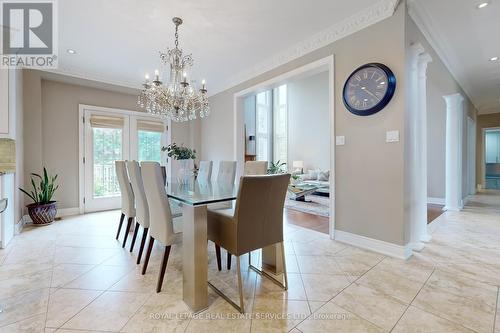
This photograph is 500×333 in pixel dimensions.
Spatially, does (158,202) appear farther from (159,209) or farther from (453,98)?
(453,98)

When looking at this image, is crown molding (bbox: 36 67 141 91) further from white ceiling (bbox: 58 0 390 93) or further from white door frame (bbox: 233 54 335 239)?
white door frame (bbox: 233 54 335 239)

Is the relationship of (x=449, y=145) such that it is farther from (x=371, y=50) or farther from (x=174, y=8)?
(x=174, y=8)

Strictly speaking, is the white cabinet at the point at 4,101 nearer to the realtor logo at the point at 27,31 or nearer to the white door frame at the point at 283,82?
the realtor logo at the point at 27,31

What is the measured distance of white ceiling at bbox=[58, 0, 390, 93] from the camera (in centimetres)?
242

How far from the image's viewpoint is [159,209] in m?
1.86

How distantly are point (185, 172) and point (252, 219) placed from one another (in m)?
1.36

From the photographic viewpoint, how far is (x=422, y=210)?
9.41 feet

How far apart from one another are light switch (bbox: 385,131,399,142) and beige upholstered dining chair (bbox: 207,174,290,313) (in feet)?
4.68

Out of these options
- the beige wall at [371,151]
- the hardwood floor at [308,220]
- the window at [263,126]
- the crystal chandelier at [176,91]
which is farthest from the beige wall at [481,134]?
the crystal chandelier at [176,91]

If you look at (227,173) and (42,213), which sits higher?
(227,173)

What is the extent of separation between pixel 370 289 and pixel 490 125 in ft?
32.7

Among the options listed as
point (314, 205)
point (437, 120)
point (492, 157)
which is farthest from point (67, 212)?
point (492, 157)

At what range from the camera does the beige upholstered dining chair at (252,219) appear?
5.15ft

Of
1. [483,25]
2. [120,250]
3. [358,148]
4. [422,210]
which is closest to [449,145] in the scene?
[483,25]
